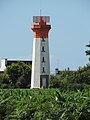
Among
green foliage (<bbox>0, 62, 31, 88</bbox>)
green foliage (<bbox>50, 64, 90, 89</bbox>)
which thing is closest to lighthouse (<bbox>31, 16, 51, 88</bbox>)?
green foliage (<bbox>50, 64, 90, 89</bbox>)

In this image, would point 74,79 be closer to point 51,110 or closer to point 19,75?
point 19,75

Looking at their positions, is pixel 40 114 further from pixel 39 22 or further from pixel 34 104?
pixel 39 22

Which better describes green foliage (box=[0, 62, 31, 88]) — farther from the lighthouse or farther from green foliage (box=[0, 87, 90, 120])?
green foliage (box=[0, 87, 90, 120])

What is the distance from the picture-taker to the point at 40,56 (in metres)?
80.4

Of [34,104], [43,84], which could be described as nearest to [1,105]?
[34,104]

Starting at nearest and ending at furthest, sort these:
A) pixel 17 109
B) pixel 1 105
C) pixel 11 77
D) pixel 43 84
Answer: pixel 17 109 < pixel 1 105 < pixel 43 84 < pixel 11 77

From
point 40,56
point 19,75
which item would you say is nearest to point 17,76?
point 19,75

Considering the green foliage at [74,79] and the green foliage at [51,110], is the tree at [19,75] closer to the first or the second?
the green foliage at [74,79]

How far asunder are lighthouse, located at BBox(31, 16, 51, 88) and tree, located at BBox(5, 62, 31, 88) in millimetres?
7886

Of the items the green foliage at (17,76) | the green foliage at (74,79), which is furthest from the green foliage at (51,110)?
the green foliage at (17,76)

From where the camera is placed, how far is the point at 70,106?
17.0m

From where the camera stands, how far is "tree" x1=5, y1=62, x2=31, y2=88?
87544 millimetres

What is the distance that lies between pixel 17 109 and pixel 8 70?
71.9 m

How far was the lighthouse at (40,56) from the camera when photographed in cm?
7919
